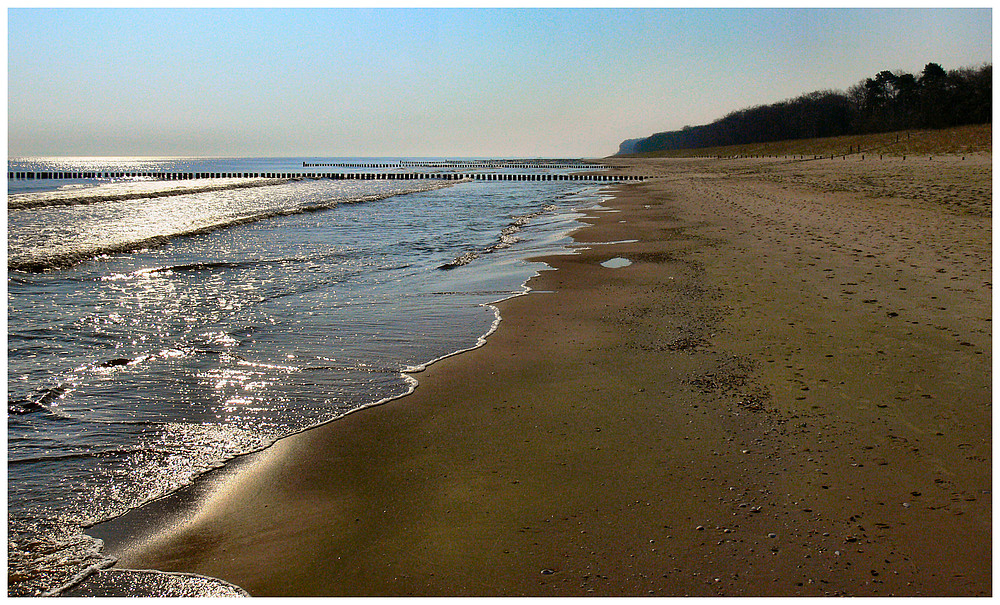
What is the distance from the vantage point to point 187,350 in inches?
268

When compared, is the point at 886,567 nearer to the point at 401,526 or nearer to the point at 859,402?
the point at 859,402

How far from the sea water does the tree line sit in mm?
54748

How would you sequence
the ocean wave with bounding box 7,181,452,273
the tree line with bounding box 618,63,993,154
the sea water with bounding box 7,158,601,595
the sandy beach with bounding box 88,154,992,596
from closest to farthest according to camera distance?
1. the sandy beach with bounding box 88,154,992,596
2. the sea water with bounding box 7,158,601,595
3. the ocean wave with bounding box 7,181,452,273
4. the tree line with bounding box 618,63,993,154

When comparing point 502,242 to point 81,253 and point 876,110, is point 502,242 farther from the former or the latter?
point 876,110

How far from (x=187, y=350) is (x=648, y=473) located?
5319mm

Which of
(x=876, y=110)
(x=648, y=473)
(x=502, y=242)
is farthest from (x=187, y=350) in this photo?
(x=876, y=110)

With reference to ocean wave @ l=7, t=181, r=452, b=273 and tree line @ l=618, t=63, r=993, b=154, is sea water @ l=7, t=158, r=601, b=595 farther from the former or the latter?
tree line @ l=618, t=63, r=993, b=154

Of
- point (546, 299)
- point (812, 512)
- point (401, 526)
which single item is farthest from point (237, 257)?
point (812, 512)

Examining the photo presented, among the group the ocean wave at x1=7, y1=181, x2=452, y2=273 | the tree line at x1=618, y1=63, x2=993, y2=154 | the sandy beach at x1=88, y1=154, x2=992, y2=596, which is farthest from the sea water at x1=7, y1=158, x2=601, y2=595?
the tree line at x1=618, y1=63, x2=993, y2=154

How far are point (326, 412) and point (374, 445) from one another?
0.84 metres

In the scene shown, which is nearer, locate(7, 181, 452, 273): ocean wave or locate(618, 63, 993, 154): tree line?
locate(7, 181, 452, 273): ocean wave

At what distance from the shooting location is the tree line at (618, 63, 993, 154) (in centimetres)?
6756

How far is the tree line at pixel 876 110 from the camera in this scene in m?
67.6

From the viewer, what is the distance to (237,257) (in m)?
14.2
